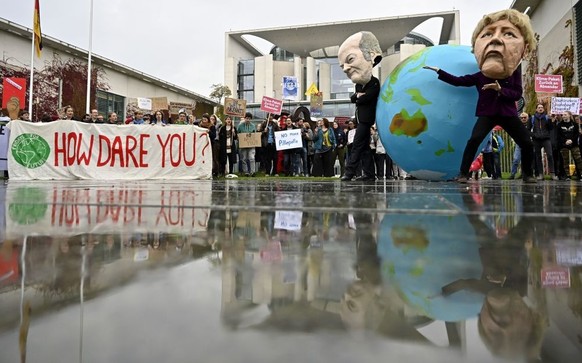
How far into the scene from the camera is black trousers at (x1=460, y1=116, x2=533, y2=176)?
464 centimetres

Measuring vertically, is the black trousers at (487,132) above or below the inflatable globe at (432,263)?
above

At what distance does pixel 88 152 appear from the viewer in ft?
29.7

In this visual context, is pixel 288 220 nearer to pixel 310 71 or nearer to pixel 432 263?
pixel 432 263

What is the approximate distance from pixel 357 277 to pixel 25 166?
10026 mm

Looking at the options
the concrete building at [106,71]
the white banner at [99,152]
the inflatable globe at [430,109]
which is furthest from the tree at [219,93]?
the inflatable globe at [430,109]

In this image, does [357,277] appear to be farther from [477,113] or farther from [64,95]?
[64,95]

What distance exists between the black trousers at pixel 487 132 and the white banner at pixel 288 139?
23.1 feet

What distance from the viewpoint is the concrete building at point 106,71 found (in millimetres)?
22797

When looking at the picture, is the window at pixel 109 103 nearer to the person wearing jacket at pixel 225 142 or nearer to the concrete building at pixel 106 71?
the concrete building at pixel 106 71

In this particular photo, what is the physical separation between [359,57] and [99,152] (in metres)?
6.02

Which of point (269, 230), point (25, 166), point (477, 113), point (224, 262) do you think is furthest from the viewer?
point (25, 166)

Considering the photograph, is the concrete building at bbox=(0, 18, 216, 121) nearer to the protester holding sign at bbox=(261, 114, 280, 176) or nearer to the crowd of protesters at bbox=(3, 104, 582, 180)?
the crowd of protesters at bbox=(3, 104, 582, 180)

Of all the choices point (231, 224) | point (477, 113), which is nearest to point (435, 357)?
point (231, 224)

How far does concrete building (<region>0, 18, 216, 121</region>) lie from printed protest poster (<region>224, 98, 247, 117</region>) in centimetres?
503
